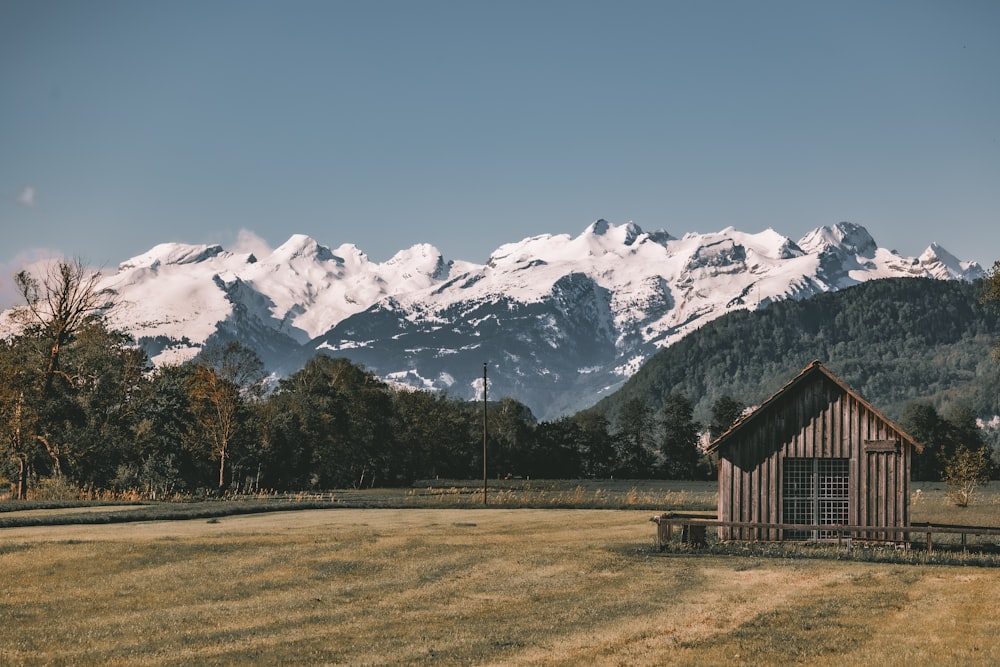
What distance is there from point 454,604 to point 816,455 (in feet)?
64.8

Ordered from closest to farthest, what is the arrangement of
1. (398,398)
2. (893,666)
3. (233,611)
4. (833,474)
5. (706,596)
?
(893,666) → (233,611) → (706,596) → (833,474) → (398,398)

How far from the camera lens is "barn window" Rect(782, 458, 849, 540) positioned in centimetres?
4366

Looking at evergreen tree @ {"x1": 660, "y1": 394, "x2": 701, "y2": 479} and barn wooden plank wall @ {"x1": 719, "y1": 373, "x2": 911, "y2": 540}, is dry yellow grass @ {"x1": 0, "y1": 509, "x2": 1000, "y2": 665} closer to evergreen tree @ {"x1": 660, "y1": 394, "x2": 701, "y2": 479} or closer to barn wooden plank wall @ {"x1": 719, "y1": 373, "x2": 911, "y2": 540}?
barn wooden plank wall @ {"x1": 719, "y1": 373, "x2": 911, "y2": 540}

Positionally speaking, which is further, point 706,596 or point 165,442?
point 165,442

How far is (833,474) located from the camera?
44.0 metres

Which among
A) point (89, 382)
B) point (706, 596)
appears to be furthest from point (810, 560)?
point (89, 382)

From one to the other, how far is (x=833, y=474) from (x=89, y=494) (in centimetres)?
4876

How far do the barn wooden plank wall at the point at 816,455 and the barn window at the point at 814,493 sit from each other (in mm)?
430

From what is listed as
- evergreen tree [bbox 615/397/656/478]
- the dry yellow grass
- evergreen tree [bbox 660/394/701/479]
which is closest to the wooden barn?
the dry yellow grass

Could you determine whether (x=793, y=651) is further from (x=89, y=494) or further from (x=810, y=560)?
(x=89, y=494)

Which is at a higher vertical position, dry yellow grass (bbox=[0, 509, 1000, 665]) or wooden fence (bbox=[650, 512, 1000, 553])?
wooden fence (bbox=[650, 512, 1000, 553])

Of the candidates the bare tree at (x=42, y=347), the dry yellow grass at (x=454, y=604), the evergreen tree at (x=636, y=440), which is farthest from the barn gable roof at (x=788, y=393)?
the evergreen tree at (x=636, y=440)

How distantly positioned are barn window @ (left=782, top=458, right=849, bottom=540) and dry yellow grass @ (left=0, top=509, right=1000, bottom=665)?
5.68 m

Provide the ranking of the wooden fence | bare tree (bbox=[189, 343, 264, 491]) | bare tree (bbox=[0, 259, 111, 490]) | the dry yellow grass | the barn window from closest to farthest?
the dry yellow grass, the wooden fence, the barn window, bare tree (bbox=[0, 259, 111, 490]), bare tree (bbox=[189, 343, 264, 491])
